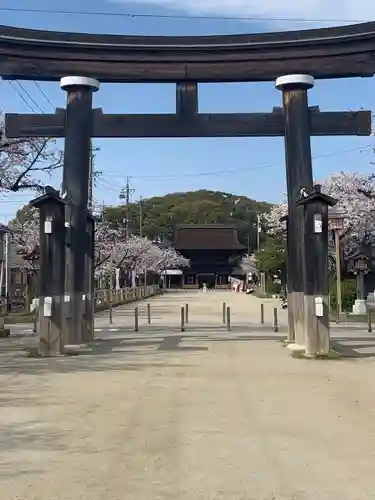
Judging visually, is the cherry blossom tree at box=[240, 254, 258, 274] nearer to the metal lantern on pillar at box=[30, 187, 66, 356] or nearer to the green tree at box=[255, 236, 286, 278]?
the green tree at box=[255, 236, 286, 278]

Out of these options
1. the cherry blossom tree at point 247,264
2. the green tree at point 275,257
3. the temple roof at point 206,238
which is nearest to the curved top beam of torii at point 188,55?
the green tree at point 275,257

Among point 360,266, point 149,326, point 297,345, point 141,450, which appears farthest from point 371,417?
point 360,266

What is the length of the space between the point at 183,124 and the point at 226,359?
6.24 m

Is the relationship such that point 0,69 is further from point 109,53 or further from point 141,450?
point 141,450

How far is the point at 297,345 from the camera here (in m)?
15.9

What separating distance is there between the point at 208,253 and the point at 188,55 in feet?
287

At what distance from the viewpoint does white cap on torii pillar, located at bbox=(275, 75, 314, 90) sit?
1669cm

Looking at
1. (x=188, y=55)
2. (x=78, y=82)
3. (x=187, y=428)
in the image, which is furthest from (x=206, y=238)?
(x=187, y=428)

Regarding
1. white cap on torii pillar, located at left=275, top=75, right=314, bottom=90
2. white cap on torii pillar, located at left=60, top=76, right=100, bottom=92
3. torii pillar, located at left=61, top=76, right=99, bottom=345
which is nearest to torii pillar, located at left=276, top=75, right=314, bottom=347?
white cap on torii pillar, located at left=275, top=75, right=314, bottom=90

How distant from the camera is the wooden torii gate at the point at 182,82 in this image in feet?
54.5

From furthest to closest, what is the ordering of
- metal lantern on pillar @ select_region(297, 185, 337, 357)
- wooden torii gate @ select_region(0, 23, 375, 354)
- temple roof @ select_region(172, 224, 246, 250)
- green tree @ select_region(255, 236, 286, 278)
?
temple roof @ select_region(172, 224, 246, 250) → green tree @ select_region(255, 236, 286, 278) → wooden torii gate @ select_region(0, 23, 375, 354) → metal lantern on pillar @ select_region(297, 185, 337, 357)

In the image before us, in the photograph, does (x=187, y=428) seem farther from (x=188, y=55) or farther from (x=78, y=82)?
(x=188, y=55)

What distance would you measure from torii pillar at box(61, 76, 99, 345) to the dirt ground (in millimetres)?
2459

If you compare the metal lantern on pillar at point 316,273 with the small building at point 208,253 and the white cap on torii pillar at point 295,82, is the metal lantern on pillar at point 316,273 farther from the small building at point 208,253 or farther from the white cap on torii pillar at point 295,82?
the small building at point 208,253
